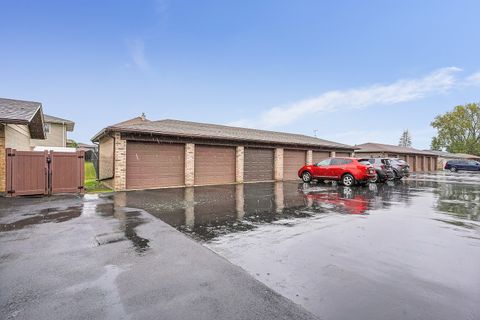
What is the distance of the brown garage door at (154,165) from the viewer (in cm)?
1245

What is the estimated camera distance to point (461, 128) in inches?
2493

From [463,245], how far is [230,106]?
2976 centimetres

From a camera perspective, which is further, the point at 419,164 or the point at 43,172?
the point at 419,164

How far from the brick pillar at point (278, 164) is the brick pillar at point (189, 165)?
21.6 ft

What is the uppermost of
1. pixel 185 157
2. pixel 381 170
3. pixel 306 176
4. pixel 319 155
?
pixel 319 155

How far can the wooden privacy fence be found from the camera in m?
9.20

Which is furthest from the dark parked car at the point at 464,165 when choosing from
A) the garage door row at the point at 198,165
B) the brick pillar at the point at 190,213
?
the brick pillar at the point at 190,213

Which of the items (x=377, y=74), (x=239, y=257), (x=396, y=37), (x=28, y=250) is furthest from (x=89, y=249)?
(x=377, y=74)

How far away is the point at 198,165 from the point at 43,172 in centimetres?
716

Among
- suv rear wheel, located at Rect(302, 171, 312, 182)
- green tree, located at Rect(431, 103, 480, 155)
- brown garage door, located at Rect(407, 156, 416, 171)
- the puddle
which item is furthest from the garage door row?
green tree, located at Rect(431, 103, 480, 155)

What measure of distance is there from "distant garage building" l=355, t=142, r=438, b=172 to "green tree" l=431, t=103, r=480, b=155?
3192cm

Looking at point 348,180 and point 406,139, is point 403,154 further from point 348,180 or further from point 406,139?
point 406,139

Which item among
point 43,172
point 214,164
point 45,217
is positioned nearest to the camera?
point 45,217

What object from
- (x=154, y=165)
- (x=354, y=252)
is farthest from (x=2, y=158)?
(x=354, y=252)
